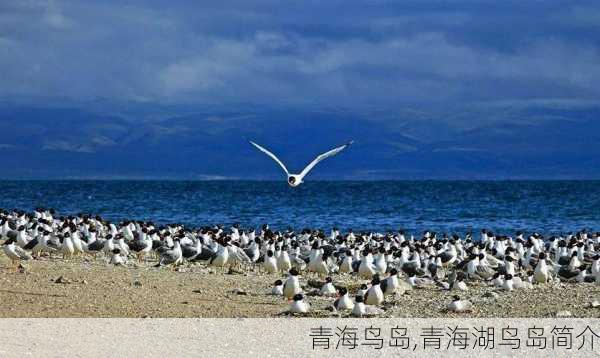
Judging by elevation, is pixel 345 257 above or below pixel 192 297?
above

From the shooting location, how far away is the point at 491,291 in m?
24.5

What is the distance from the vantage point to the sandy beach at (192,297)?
1994 centimetres

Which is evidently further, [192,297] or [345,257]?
[345,257]

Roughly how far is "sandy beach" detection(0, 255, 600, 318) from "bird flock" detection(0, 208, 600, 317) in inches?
19.4

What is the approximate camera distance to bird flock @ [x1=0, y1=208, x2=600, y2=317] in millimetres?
25297

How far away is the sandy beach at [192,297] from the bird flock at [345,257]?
494mm

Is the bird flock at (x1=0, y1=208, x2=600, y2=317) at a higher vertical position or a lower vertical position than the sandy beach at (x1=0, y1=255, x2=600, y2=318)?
higher

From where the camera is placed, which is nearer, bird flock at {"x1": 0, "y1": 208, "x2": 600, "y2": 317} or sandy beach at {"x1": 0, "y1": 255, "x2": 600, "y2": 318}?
sandy beach at {"x1": 0, "y1": 255, "x2": 600, "y2": 318}

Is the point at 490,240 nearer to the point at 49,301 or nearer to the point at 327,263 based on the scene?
the point at 327,263

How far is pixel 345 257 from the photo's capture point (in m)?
28.9

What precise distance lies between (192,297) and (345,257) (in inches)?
307

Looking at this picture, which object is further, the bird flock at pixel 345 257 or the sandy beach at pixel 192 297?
the bird flock at pixel 345 257

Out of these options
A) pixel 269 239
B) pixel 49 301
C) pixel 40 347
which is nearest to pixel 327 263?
pixel 269 239

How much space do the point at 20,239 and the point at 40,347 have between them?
647 inches
